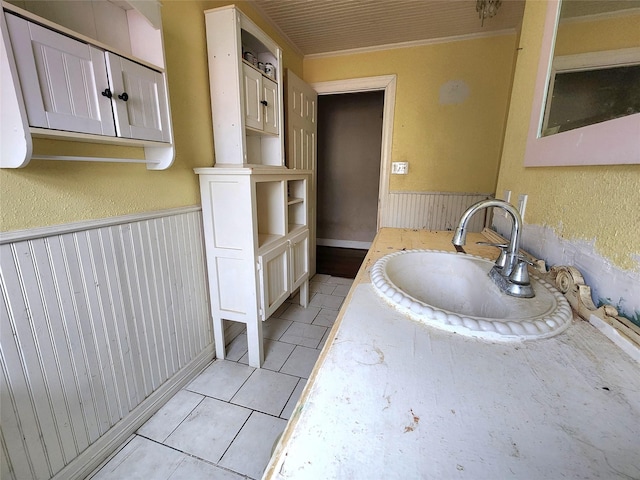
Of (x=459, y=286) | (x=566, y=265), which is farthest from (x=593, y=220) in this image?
(x=459, y=286)

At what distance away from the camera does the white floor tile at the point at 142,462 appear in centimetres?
106

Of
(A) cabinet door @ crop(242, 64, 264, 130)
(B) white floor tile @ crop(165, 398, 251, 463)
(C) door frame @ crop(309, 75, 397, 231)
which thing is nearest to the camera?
(B) white floor tile @ crop(165, 398, 251, 463)

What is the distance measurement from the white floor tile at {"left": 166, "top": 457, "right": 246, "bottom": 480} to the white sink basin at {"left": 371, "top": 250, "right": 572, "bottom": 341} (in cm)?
101

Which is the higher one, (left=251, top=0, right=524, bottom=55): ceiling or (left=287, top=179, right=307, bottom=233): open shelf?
(left=251, top=0, right=524, bottom=55): ceiling

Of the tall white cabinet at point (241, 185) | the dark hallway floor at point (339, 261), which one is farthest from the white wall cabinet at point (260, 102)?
the dark hallway floor at point (339, 261)

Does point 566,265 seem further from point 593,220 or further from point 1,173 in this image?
point 1,173

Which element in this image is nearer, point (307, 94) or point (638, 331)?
point (638, 331)

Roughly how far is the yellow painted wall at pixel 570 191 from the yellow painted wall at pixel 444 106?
1.22 m

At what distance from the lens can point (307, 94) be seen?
2.49 m

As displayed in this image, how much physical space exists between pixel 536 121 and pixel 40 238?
1.76 m

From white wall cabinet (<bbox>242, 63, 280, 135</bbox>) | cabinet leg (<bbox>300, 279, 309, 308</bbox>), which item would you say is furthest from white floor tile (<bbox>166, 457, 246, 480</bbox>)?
white wall cabinet (<bbox>242, 63, 280, 135</bbox>)

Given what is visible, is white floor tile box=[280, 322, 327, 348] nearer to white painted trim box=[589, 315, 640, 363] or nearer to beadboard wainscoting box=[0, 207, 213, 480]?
beadboard wainscoting box=[0, 207, 213, 480]

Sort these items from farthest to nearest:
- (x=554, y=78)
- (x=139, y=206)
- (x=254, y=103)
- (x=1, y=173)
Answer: (x=254, y=103), (x=139, y=206), (x=554, y=78), (x=1, y=173)

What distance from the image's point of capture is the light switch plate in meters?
2.66
